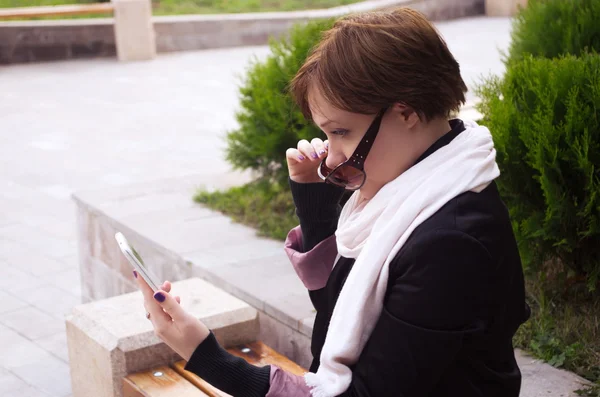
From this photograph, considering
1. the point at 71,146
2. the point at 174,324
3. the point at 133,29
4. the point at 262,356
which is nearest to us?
the point at 174,324

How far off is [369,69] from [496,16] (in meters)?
17.0

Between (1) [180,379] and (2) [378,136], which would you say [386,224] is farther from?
(1) [180,379]

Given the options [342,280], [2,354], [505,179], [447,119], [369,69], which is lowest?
[2,354]

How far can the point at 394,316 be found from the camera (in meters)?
1.74

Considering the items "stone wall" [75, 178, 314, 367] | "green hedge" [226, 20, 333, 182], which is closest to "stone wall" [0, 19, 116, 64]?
"stone wall" [75, 178, 314, 367]

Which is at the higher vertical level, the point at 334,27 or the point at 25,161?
the point at 334,27

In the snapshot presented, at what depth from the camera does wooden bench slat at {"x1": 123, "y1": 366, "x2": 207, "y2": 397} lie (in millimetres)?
3016

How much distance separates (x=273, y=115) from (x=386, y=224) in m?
3.33

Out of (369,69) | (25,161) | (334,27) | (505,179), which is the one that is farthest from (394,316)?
(25,161)

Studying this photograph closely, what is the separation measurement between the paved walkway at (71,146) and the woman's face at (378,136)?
2849mm

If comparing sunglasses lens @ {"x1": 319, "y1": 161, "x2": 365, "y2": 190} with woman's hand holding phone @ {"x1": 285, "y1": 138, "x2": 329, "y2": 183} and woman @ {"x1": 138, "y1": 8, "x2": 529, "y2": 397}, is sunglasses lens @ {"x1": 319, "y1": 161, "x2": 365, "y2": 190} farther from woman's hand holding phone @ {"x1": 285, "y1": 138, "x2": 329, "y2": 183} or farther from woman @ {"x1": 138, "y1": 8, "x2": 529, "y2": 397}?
woman's hand holding phone @ {"x1": 285, "y1": 138, "x2": 329, "y2": 183}

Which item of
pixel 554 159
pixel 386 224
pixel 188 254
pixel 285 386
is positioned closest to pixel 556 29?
pixel 554 159

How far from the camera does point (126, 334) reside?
3.20 m

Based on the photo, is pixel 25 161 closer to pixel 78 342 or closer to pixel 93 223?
pixel 93 223
